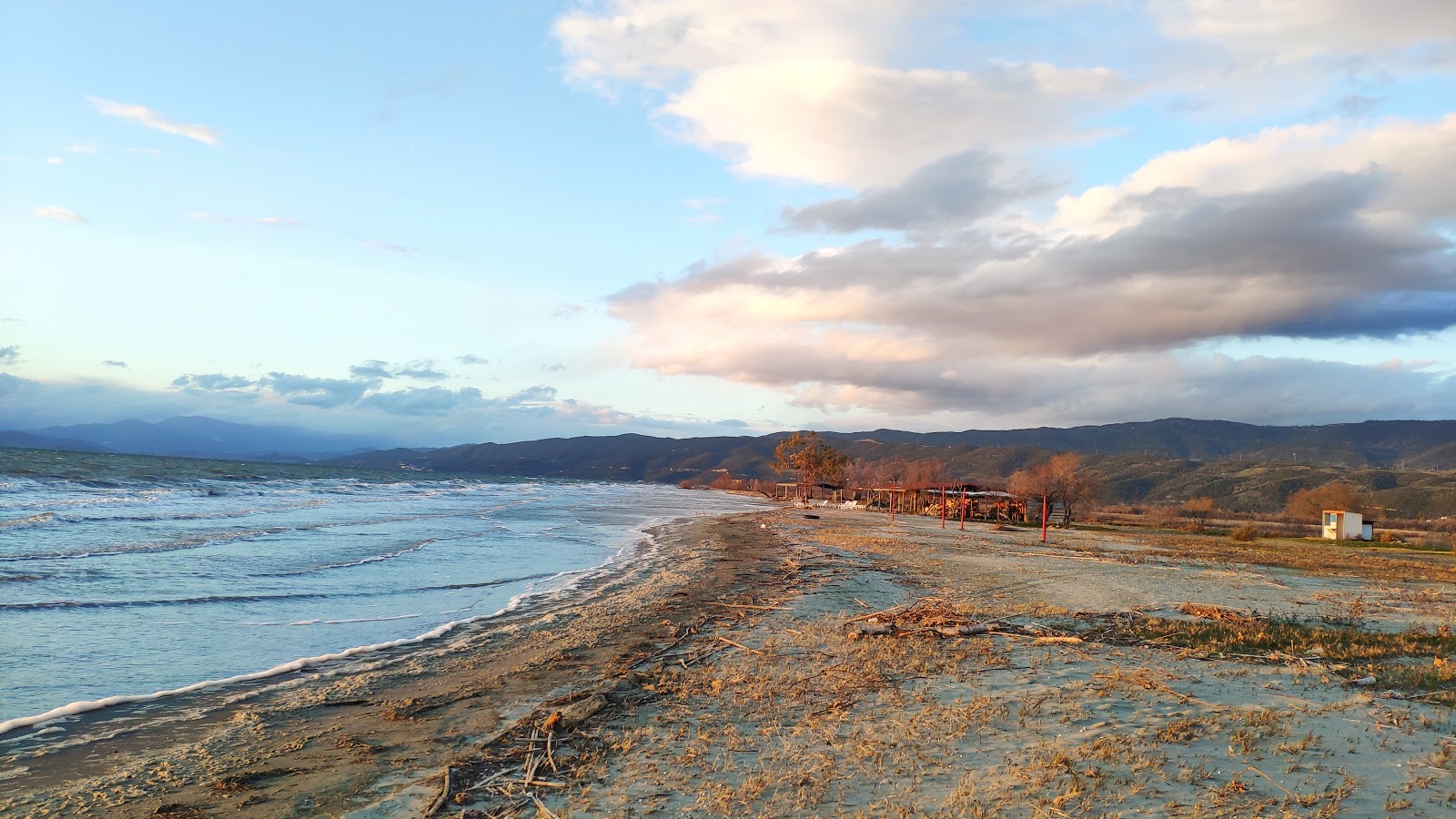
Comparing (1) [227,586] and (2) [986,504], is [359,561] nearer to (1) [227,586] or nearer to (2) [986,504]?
(1) [227,586]

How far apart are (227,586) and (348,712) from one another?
9402 millimetres

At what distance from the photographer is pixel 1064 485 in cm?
5638

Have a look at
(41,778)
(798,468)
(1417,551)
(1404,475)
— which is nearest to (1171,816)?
(41,778)

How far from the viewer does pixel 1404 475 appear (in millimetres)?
105500

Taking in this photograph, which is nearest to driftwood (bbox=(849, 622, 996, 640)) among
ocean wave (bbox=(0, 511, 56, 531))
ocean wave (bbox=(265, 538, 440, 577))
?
ocean wave (bbox=(265, 538, 440, 577))

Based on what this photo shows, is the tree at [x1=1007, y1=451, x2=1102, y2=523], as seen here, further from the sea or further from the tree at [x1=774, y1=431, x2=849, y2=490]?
the sea

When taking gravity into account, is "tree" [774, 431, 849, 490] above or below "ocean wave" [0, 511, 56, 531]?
above

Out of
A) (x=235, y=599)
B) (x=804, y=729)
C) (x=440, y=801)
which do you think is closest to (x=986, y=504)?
(x=235, y=599)

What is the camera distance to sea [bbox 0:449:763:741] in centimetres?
901

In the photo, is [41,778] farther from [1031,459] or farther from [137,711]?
[1031,459]

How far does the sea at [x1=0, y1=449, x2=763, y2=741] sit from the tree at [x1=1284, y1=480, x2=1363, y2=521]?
174 feet

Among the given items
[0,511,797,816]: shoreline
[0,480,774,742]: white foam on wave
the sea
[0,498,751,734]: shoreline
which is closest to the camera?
[0,511,797,816]: shoreline

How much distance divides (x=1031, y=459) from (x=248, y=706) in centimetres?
17629

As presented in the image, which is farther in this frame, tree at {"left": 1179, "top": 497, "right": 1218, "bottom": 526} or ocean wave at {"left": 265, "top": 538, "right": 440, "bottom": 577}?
tree at {"left": 1179, "top": 497, "right": 1218, "bottom": 526}
